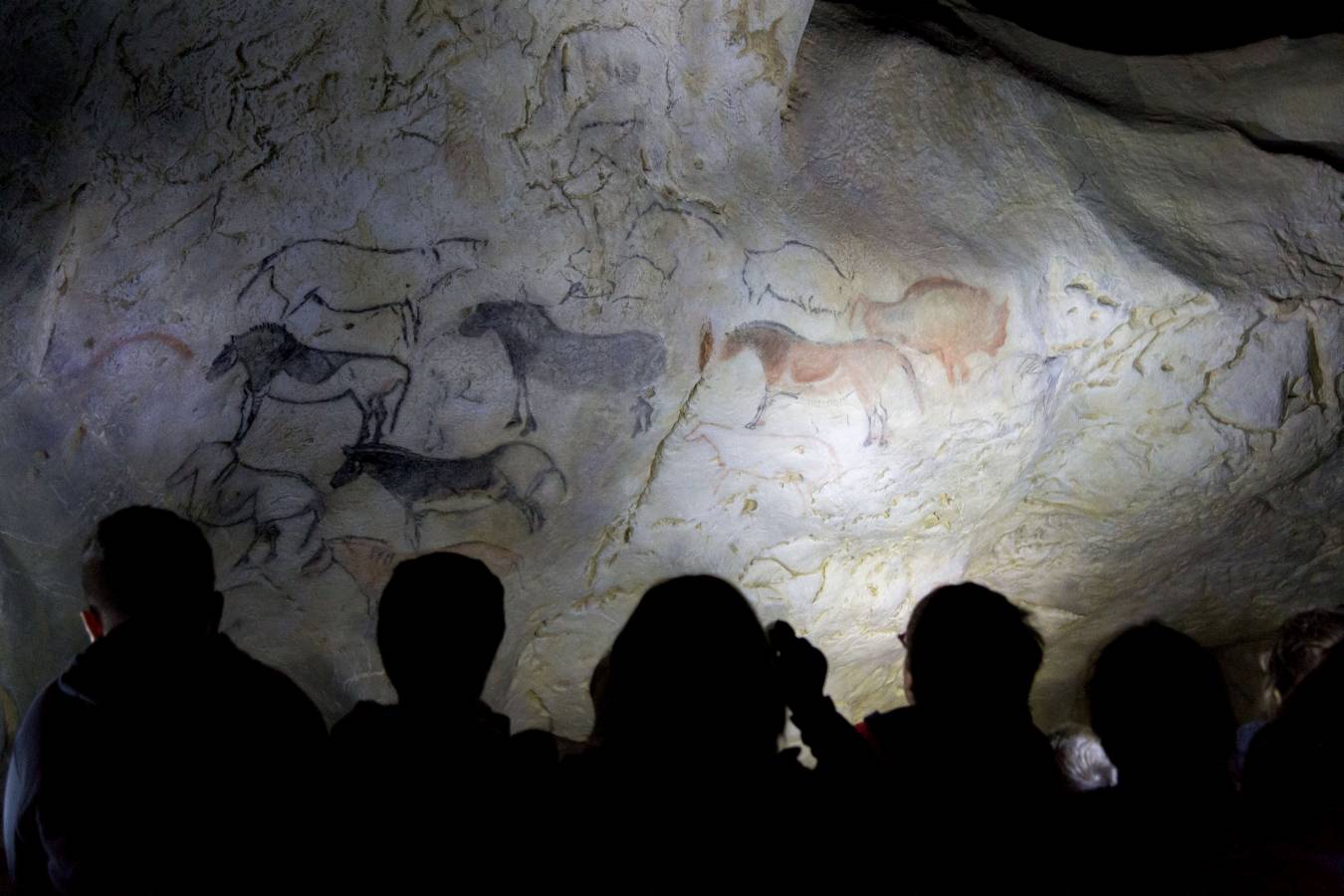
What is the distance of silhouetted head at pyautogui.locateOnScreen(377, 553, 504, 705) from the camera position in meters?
1.29

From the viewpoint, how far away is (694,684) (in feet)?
4.07

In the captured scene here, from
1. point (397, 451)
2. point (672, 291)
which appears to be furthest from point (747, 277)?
point (397, 451)

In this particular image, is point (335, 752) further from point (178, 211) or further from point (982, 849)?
point (178, 211)

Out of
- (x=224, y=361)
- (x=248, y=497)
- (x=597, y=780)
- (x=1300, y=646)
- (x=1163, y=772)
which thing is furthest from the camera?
(x=248, y=497)

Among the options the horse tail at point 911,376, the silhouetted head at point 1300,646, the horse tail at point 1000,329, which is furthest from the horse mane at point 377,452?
the silhouetted head at point 1300,646

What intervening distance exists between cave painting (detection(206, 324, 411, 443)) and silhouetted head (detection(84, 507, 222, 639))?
645 millimetres

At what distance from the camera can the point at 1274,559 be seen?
117 inches

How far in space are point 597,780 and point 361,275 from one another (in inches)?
49.5

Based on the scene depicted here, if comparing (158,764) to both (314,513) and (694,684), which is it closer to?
(694,684)

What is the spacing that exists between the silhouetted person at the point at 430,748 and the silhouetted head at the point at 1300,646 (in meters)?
1.40

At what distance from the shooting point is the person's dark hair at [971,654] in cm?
137

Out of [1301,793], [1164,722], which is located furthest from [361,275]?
[1301,793]

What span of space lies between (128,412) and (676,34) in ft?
4.50

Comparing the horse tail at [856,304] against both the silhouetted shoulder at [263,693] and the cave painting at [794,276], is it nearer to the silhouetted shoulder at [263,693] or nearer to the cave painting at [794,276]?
the cave painting at [794,276]
